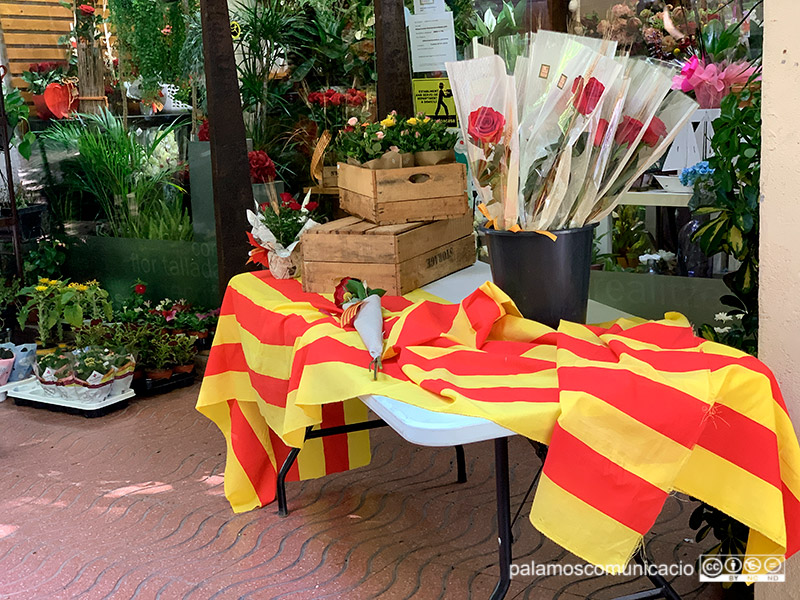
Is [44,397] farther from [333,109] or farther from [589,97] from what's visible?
[589,97]

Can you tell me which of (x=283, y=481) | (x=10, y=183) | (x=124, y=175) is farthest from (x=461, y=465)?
(x=10, y=183)

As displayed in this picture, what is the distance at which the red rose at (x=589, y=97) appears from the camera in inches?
76.4

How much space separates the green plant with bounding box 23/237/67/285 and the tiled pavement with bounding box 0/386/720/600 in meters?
1.92

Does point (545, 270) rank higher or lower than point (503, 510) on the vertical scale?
higher

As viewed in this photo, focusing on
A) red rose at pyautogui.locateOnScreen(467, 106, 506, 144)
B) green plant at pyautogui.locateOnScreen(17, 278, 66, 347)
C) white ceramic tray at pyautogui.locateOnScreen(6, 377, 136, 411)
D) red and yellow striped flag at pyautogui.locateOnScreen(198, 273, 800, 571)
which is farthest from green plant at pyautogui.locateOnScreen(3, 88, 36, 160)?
red rose at pyautogui.locateOnScreen(467, 106, 506, 144)

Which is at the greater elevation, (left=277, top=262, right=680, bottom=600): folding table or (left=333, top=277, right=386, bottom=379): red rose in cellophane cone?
(left=333, top=277, right=386, bottom=379): red rose in cellophane cone

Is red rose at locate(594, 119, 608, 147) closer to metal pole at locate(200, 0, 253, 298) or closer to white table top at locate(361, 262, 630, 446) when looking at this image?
white table top at locate(361, 262, 630, 446)

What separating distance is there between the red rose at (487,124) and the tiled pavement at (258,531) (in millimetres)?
1434

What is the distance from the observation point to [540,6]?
12.9ft

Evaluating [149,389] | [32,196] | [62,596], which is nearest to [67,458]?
[149,389]

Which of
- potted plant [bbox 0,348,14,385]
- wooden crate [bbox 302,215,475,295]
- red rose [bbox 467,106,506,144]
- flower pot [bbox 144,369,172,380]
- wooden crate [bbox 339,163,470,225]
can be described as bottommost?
flower pot [bbox 144,369,172,380]

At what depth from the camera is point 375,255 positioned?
2756mm

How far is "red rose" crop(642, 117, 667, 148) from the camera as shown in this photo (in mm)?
2021

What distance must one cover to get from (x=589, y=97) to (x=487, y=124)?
0.24 meters
